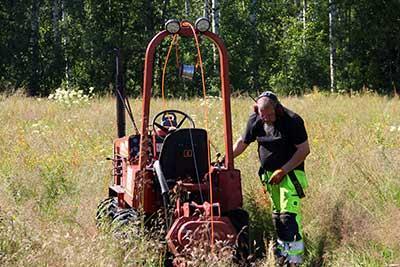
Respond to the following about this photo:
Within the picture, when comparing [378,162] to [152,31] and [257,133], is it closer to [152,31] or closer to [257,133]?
[257,133]

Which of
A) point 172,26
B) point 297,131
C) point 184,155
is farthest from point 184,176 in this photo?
point 172,26

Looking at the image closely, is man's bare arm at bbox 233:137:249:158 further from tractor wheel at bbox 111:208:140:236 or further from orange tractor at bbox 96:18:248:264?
tractor wheel at bbox 111:208:140:236

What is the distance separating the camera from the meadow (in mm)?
4953

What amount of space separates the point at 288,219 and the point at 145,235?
48.9 inches

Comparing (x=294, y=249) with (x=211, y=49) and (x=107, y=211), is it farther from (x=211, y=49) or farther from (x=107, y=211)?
(x=211, y=49)

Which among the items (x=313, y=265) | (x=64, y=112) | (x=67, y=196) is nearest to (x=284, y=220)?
(x=313, y=265)

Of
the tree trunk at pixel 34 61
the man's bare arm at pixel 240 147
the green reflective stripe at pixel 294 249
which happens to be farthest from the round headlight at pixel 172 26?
the tree trunk at pixel 34 61

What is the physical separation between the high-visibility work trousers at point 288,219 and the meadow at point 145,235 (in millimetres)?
217

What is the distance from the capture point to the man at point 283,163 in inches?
220

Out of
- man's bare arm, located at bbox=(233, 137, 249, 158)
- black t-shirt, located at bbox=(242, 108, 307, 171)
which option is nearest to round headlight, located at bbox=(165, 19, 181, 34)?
black t-shirt, located at bbox=(242, 108, 307, 171)

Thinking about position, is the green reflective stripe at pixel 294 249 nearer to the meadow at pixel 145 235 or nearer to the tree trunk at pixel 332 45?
the meadow at pixel 145 235

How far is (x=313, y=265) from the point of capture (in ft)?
18.8

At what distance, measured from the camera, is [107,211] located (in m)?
6.00

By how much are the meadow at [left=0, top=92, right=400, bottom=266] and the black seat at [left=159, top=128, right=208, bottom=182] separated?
0.29 m
